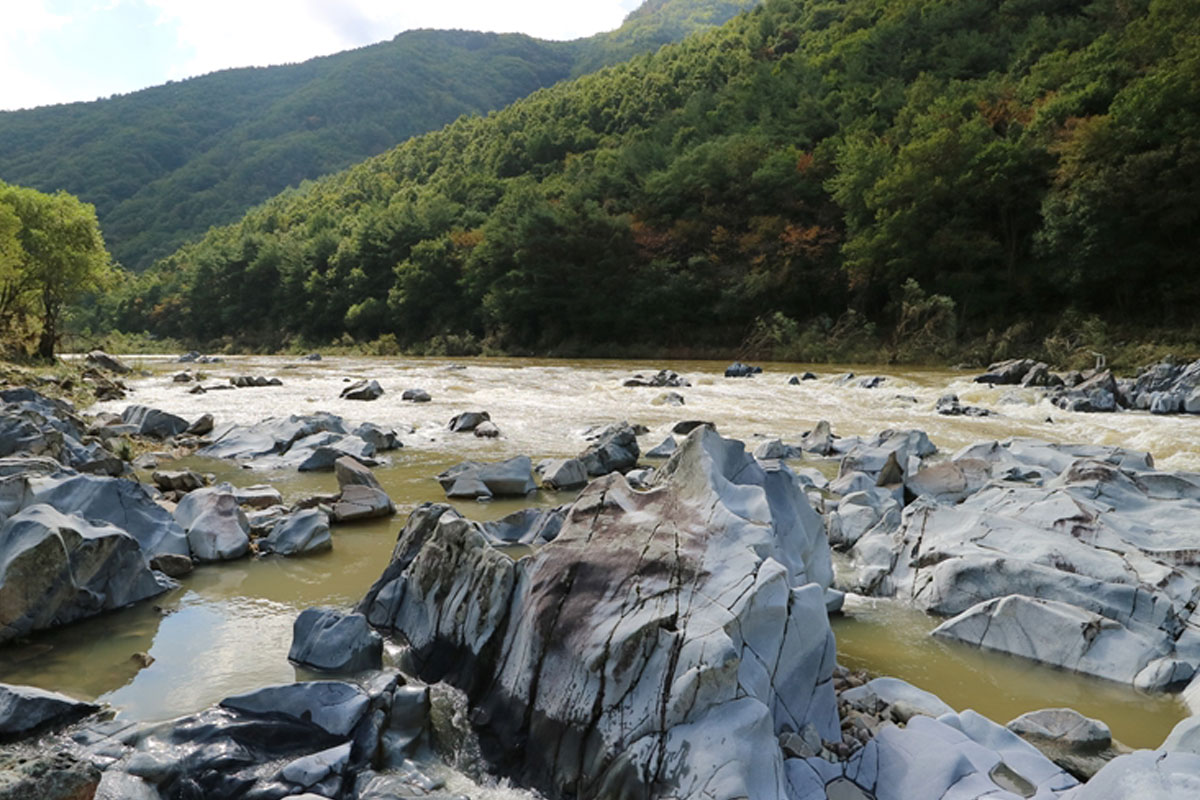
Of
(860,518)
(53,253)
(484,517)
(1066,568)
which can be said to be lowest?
(484,517)

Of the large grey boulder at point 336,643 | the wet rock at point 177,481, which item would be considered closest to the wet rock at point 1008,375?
the wet rock at point 177,481

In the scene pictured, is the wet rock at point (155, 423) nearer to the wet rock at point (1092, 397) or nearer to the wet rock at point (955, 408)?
the wet rock at point (955, 408)

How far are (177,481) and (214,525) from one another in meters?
2.22

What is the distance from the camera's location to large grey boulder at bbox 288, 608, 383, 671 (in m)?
3.86

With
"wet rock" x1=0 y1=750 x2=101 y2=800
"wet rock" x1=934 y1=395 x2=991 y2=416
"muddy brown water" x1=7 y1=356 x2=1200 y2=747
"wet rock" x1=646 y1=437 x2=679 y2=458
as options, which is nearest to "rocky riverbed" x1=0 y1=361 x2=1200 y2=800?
"wet rock" x1=0 y1=750 x2=101 y2=800

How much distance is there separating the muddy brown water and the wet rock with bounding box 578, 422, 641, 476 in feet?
4.09

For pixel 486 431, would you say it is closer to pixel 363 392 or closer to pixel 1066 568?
pixel 363 392

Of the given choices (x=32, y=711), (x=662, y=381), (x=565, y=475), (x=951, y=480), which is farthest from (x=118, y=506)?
(x=662, y=381)

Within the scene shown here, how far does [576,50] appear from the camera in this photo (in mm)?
139750

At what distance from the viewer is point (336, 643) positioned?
391 cm

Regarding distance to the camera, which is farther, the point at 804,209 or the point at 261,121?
the point at 261,121

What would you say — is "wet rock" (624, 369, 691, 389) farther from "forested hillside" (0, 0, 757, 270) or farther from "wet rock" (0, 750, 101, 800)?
"forested hillside" (0, 0, 757, 270)

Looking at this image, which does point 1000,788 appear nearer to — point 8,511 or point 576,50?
point 8,511

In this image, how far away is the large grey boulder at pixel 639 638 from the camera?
2789 millimetres
